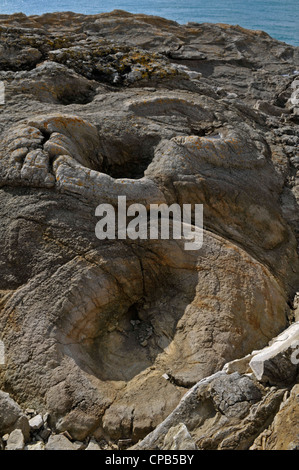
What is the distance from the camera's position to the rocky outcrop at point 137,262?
A: 3668mm

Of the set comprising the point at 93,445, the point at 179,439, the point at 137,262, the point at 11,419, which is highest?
the point at 137,262

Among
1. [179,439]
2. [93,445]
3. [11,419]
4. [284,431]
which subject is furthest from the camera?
[93,445]

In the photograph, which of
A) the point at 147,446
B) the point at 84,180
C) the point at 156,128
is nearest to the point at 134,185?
the point at 84,180

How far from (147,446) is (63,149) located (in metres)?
3.65

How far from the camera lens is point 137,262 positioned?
473 centimetres

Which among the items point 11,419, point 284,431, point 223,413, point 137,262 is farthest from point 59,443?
point 137,262

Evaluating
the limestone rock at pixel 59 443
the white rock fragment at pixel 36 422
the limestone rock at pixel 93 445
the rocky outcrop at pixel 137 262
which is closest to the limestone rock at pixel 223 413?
the rocky outcrop at pixel 137 262

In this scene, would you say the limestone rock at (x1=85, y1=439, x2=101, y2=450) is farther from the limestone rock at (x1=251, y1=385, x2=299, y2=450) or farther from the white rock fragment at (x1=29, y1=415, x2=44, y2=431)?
the limestone rock at (x1=251, y1=385, x2=299, y2=450)

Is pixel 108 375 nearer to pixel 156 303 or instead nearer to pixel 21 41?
pixel 156 303

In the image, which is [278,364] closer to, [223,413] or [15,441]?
[223,413]

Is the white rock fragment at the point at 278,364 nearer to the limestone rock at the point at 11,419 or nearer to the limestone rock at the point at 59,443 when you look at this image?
the limestone rock at the point at 59,443

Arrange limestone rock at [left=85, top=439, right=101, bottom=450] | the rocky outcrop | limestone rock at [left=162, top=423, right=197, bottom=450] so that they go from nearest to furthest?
limestone rock at [left=162, top=423, right=197, bottom=450] < limestone rock at [left=85, top=439, right=101, bottom=450] < the rocky outcrop

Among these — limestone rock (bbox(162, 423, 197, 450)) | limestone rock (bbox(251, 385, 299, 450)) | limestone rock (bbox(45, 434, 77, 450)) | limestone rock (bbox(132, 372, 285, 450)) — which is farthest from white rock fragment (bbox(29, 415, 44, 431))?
limestone rock (bbox(251, 385, 299, 450))

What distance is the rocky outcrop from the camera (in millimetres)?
3668
